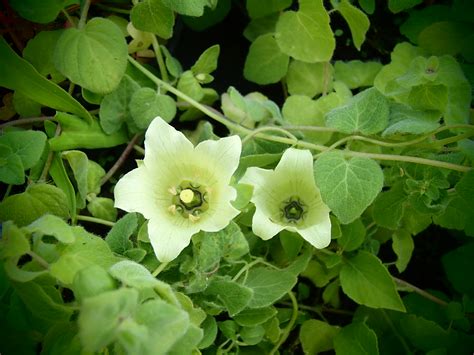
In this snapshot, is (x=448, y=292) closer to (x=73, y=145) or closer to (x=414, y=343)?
(x=414, y=343)

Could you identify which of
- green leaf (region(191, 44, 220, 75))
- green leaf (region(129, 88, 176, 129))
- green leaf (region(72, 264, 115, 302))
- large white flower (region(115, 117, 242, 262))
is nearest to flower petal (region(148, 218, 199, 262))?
large white flower (region(115, 117, 242, 262))

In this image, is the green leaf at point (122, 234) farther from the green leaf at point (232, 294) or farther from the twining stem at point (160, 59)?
the twining stem at point (160, 59)

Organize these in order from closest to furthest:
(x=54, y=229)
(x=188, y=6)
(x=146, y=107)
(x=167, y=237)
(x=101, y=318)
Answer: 1. (x=101, y=318)
2. (x=54, y=229)
3. (x=167, y=237)
4. (x=188, y=6)
5. (x=146, y=107)

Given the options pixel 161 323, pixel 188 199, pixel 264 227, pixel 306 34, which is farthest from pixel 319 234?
pixel 306 34

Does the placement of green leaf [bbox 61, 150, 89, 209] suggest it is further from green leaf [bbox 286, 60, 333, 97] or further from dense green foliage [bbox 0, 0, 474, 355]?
green leaf [bbox 286, 60, 333, 97]

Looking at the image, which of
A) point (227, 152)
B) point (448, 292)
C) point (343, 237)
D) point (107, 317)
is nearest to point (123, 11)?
point (227, 152)

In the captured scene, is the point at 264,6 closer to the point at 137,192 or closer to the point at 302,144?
the point at 302,144
